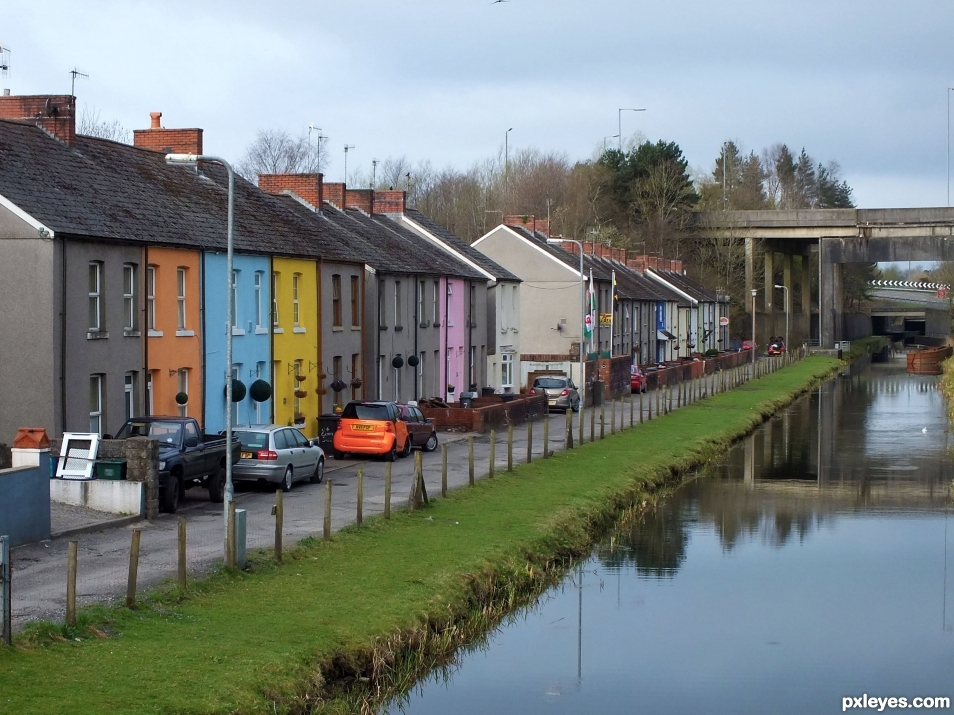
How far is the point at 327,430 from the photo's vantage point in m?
36.8

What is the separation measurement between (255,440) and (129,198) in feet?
23.0

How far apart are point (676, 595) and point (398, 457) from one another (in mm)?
14774

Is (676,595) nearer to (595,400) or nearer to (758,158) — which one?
Answer: (595,400)

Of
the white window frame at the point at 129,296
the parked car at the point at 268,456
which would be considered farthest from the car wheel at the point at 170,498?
the white window frame at the point at 129,296

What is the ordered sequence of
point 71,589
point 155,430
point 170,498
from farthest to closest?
1. point 155,430
2. point 170,498
3. point 71,589

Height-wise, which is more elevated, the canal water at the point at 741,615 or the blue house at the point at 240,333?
the blue house at the point at 240,333

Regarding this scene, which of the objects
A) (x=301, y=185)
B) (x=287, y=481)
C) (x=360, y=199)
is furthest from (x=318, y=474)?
(x=360, y=199)

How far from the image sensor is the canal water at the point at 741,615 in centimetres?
1648

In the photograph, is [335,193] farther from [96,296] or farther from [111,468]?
[111,468]

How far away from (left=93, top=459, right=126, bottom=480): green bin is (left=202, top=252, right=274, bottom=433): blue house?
734 cm

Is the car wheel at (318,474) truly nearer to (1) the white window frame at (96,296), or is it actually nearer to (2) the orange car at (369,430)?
(2) the orange car at (369,430)

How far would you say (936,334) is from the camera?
14238cm

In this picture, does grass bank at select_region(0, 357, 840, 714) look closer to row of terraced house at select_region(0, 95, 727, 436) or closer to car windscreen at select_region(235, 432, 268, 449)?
row of terraced house at select_region(0, 95, 727, 436)

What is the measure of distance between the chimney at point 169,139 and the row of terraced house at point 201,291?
0.22ft
